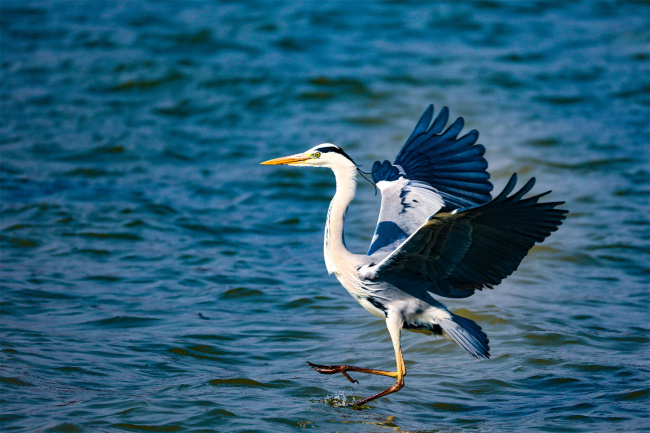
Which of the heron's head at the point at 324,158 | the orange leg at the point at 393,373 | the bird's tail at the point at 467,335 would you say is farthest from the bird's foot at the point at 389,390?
the heron's head at the point at 324,158

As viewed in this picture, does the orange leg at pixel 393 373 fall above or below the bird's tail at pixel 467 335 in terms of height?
below

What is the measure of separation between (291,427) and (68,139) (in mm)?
7595

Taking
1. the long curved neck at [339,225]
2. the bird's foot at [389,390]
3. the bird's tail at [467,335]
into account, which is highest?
the long curved neck at [339,225]

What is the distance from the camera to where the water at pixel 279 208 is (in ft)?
18.6

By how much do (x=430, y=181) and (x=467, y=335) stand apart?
1.28m

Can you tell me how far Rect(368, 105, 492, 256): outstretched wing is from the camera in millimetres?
5898

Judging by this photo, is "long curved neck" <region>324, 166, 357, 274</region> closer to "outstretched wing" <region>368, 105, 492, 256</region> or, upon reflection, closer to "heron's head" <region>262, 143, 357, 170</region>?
"heron's head" <region>262, 143, 357, 170</region>

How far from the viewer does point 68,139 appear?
1148 cm

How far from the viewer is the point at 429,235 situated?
491cm

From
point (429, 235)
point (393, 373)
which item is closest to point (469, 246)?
point (429, 235)

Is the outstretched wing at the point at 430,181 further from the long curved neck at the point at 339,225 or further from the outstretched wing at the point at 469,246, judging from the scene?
the outstretched wing at the point at 469,246

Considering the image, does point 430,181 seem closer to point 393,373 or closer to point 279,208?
point 393,373

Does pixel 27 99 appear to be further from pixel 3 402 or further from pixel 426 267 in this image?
pixel 426 267

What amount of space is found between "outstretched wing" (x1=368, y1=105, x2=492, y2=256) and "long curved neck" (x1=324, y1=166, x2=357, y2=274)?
0.92 ft
